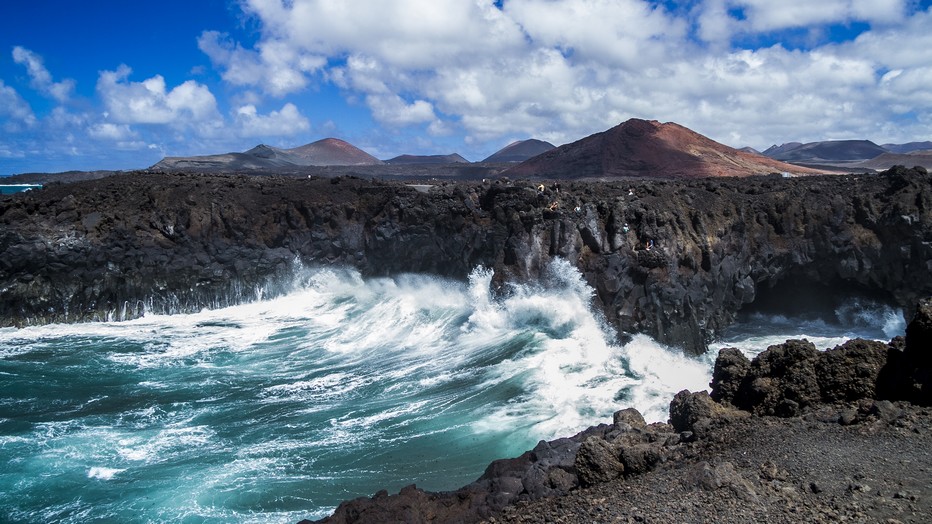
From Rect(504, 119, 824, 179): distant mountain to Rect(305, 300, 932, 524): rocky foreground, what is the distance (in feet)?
120

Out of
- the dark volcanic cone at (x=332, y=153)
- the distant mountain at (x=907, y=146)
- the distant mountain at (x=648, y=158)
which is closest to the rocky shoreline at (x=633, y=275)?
the distant mountain at (x=648, y=158)

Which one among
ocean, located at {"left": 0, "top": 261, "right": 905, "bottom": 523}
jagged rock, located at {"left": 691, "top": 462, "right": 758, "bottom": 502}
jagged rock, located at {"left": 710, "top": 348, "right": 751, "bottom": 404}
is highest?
jagged rock, located at {"left": 710, "top": 348, "right": 751, "bottom": 404}

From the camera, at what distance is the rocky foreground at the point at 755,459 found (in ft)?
20.6

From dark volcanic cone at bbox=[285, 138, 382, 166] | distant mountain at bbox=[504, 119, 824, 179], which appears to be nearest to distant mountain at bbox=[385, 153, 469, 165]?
dark volcanic cone at bbox=[285, 138, 382, 166]

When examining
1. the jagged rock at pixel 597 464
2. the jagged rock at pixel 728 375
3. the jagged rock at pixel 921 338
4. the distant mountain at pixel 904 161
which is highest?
the distant mountain at pixel 904 161

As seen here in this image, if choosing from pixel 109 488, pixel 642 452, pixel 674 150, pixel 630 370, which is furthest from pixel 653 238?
pixel 674 150

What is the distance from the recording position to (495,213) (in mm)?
22953

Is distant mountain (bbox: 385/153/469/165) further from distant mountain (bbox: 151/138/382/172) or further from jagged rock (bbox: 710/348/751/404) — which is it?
jagged rock (bbox: 710/348/751/404)

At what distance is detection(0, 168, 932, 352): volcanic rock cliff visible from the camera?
1911 centimetres

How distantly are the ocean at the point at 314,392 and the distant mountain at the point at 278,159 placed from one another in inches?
1814

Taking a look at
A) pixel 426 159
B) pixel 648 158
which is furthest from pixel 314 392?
pixel 426 159

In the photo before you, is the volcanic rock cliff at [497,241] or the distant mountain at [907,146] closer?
the volcanic rock cliff at [497,241]

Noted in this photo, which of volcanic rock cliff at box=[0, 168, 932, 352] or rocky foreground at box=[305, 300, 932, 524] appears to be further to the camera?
volcanic rock cliff at box=[0, 168, 932, 352]

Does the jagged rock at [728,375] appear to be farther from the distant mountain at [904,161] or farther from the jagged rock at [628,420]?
the distant mountain at [904,161]
